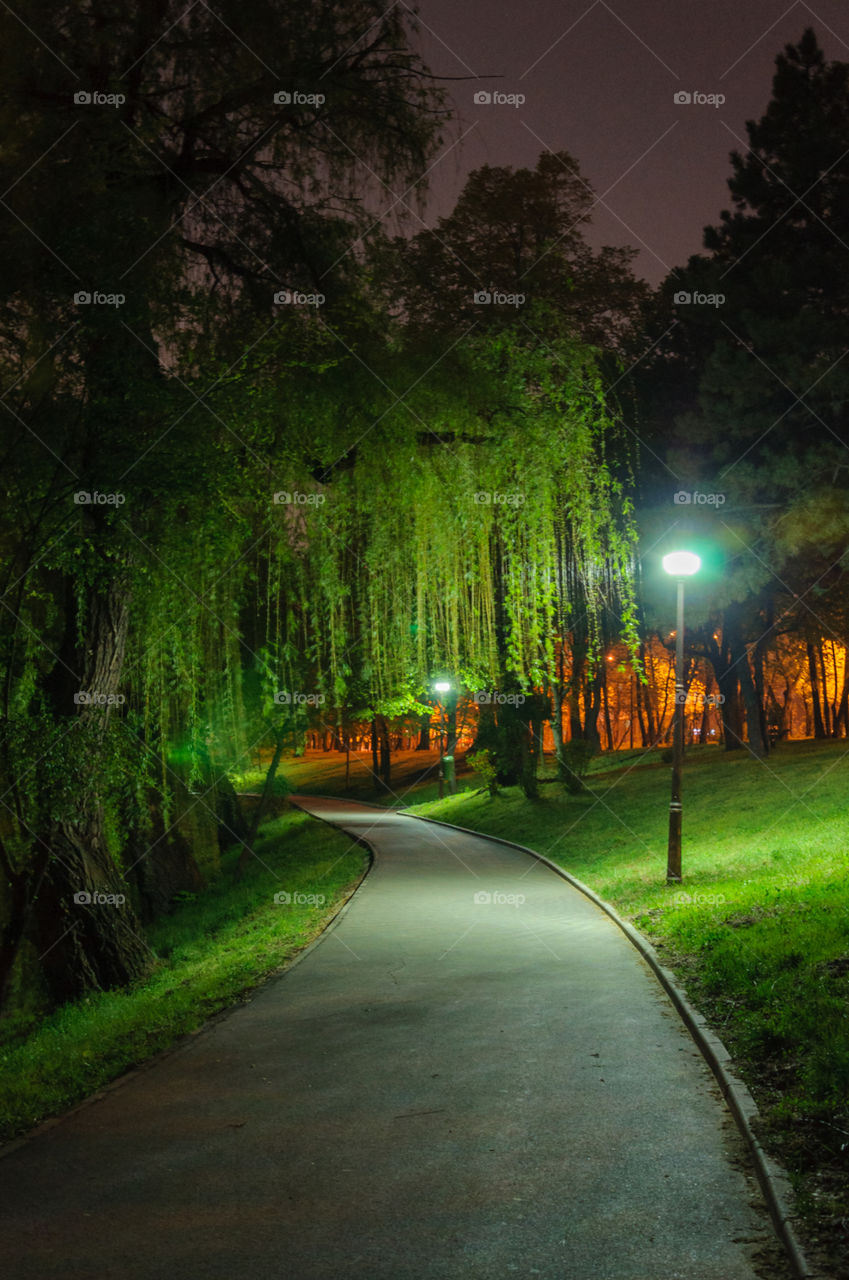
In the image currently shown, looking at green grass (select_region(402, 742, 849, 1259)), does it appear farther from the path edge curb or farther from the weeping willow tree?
the weeping willow tree

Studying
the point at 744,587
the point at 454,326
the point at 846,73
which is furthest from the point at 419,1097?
the point at 846,73

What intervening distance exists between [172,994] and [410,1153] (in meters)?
5.54

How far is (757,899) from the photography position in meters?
13.2

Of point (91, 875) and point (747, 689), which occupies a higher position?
point (747, 689)

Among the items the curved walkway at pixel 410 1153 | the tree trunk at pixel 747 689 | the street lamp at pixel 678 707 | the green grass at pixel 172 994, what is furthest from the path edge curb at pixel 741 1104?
the tree trunk at pixel 747 689

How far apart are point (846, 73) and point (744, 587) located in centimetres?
1348

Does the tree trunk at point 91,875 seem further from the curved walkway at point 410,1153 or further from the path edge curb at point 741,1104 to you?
the path edge curb at point 741,1104

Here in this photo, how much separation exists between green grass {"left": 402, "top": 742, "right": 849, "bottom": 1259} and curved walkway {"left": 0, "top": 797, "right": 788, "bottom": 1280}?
42 centimetres

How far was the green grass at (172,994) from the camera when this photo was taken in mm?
7312

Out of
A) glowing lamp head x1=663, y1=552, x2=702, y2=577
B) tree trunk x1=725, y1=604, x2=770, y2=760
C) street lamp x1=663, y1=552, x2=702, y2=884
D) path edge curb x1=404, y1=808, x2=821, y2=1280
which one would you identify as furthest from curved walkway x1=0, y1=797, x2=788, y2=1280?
tree trunk x1=725, y1=604, x2=770, y2=760

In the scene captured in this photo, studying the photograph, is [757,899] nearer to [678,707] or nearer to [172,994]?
[678,707]

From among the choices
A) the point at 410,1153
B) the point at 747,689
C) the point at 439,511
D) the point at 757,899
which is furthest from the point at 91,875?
the point at 747,689

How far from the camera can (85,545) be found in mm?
8414

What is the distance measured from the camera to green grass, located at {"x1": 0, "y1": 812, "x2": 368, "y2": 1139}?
7312 mm
